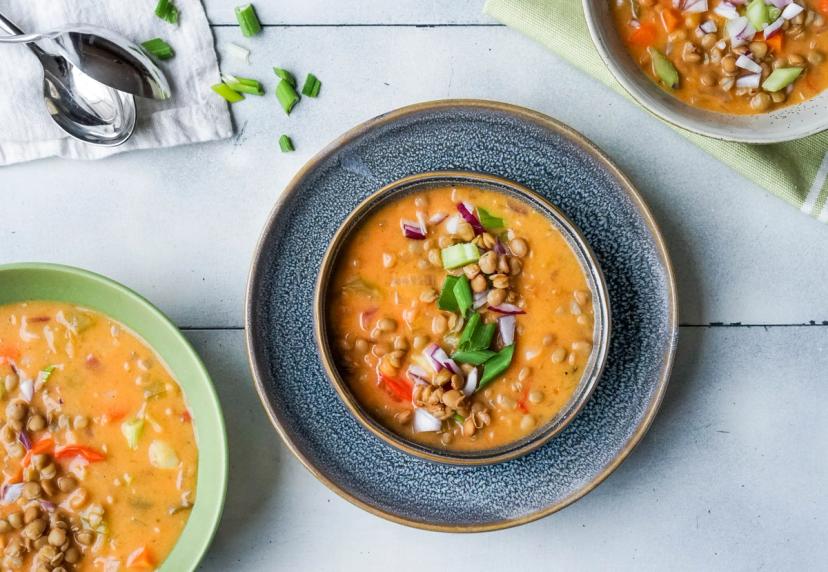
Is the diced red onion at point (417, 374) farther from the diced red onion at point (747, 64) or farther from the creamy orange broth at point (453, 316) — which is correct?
the diced red onion at point (747, 64)

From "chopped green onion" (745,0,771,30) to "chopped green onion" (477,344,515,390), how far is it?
1.11 meters

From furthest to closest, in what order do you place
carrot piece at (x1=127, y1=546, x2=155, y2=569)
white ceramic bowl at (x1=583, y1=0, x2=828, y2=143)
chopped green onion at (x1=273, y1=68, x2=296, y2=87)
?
chopped green onion at (x1=273, y1=68, x2=296, y2=87) → carrot piece at (x1=127, y1=546, x2=155, y2=569) → white ceramic bowl at (x1=583, y1=0, x2=828, y2=143)

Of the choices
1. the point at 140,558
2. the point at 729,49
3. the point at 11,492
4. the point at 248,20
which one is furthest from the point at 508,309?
the point at 11,492

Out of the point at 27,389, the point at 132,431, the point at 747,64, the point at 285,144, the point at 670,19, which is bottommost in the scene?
the point at 132,431

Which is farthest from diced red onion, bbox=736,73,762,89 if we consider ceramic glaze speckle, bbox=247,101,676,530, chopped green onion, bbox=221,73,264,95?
chopped green onion, bbox=221,73,264,95

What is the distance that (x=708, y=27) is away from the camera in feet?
7.50

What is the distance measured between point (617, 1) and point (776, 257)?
92cm

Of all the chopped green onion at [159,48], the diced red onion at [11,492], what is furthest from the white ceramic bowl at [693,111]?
the diced red onion at [11,492]

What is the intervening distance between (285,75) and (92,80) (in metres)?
0.59

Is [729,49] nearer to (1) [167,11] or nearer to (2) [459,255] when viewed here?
(2) [459,255]

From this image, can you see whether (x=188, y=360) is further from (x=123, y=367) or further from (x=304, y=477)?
(x=304, y=477)

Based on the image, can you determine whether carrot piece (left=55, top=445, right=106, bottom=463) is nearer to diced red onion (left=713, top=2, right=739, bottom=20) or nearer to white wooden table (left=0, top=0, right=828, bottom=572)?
white wooden table (left=0, top=0, right=828, bottom=572)

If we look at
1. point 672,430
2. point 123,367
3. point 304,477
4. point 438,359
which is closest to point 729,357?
point 672,430

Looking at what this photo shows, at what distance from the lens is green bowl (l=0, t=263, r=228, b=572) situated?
2.26m
